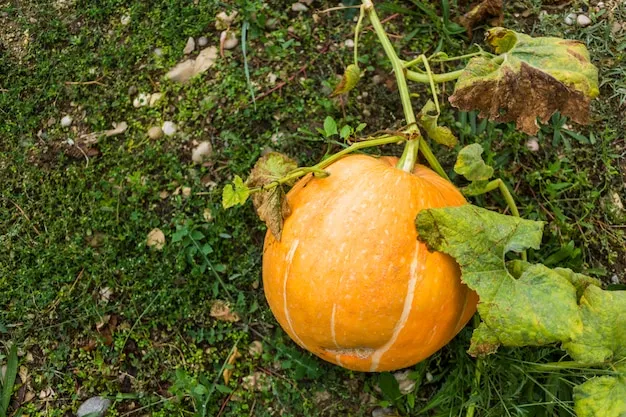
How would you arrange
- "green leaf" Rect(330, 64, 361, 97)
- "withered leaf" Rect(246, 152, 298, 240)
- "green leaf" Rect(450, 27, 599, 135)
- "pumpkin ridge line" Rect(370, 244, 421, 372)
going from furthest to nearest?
1. "green leaf" Rect(330, 64, 361, 97)
2. "green leaf" Rect(450, 27, 599, 135)
3. "withered leaf" Rect(246, 152, 298, 240)
4. "pumpkin ridge line" Rect(370, 244, 421, 372)

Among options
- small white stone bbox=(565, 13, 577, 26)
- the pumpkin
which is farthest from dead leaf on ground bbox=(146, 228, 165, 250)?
small white stone bbox=(565, 13, 577, 26)

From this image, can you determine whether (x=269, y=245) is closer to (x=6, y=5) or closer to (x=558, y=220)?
(x=558, y=220)

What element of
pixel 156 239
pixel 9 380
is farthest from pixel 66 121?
pixel 9 380

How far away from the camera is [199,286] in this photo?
8.86ft

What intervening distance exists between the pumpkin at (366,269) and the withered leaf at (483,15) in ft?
3.88

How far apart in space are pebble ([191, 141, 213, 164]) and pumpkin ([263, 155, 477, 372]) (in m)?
0.85

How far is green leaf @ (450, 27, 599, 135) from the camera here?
218cm

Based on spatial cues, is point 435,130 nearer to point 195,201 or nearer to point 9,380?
point 195,201

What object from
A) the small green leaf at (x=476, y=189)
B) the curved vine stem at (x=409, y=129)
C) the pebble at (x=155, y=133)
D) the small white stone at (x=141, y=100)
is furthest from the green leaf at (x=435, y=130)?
the small white stone at (x=141, y=100)

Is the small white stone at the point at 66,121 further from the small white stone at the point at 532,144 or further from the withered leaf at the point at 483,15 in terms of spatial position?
the small white stone at the point at 532,144

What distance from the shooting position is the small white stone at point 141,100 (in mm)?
2984

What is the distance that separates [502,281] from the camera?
1928mm

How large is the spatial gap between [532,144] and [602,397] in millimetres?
1266

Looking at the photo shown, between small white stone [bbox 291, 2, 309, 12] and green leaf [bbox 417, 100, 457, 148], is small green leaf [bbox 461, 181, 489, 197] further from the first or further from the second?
small white stone [bbox 291, 2, 309, 12]
